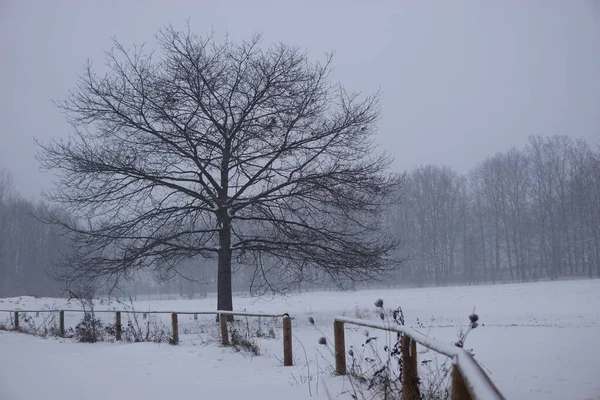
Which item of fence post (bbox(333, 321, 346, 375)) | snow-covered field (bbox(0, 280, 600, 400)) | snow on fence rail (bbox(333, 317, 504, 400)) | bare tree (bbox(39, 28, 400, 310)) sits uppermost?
bare tree (bbox(39, 28, 400, 310))

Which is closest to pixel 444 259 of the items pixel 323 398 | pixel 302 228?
pixel 302 228

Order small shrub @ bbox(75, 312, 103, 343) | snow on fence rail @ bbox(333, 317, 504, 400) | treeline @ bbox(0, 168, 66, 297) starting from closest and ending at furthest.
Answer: snow on fence rail @ bbox(333, 317, 504, 400), small shrub @ bbox(75, 312, 103, 343), treeline @ bbox(0, 168, 66, 297)

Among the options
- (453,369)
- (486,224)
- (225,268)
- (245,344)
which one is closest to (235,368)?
(245,344)

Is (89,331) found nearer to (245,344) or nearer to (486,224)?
(245,344)

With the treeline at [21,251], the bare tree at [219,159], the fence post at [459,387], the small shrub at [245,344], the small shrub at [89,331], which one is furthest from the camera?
the treeline at [21,251]

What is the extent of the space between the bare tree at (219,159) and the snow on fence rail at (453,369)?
8.87 metres

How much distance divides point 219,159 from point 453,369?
15.2 metres

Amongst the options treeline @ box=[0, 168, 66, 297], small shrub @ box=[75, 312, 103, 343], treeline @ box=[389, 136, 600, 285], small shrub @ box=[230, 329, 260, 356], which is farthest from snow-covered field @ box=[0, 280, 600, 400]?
treeline @ box=[0, 168, 66, 297]

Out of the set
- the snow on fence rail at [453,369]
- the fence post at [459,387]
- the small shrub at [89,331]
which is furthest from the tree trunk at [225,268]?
the fence post at [459,387]

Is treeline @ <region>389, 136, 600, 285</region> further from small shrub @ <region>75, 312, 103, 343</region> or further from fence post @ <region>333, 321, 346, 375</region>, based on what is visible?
fence post @ <region>333, 321, 346, 375</region>

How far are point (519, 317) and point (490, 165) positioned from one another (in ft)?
148

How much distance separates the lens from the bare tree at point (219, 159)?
1520 centimetres

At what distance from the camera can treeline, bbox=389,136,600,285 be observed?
50656 millimetres

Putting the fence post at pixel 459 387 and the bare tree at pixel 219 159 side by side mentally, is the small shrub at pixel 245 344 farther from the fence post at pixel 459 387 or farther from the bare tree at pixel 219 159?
the fence post at pixel 459 387
